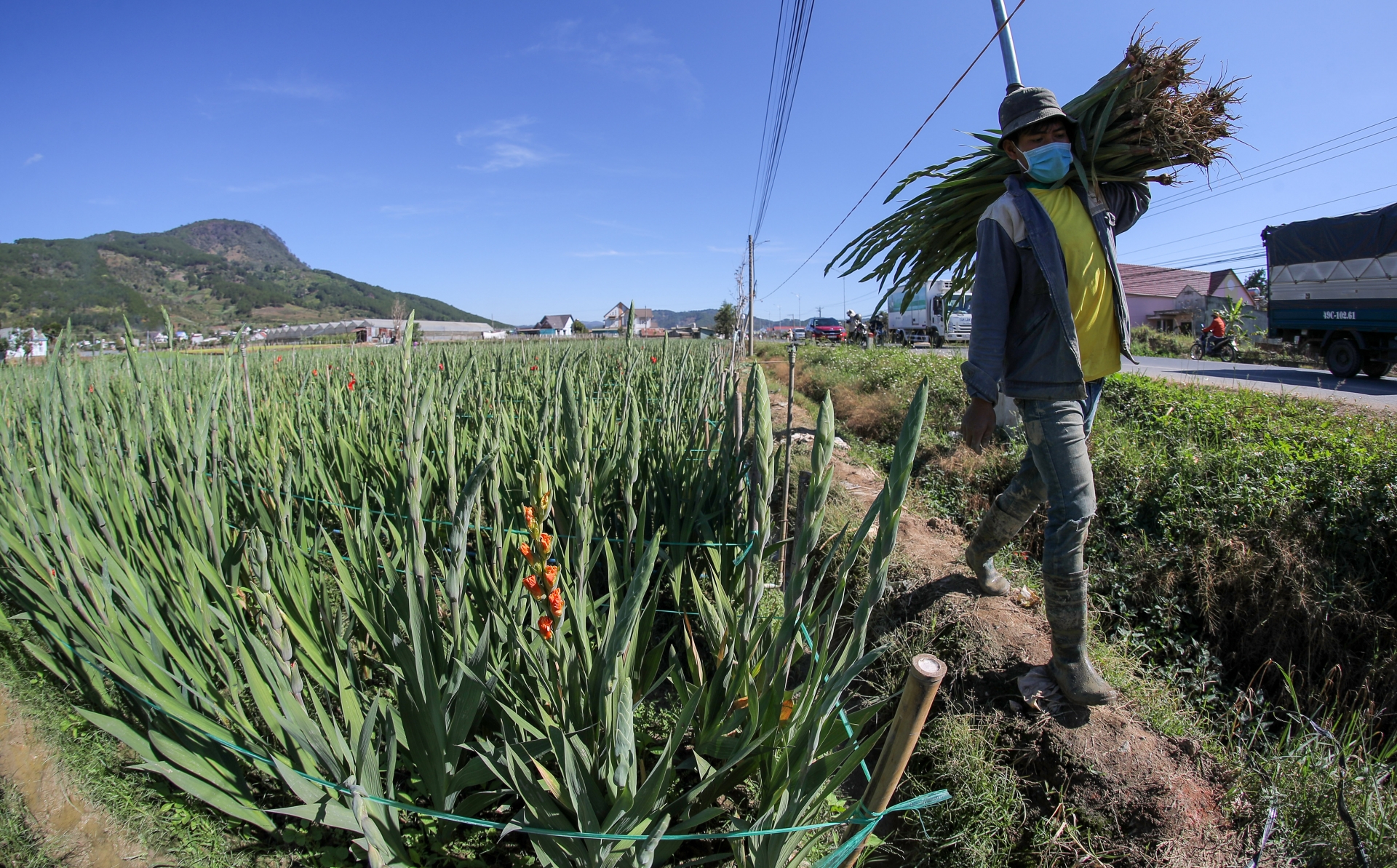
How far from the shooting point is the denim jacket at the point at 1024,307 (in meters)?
1.66

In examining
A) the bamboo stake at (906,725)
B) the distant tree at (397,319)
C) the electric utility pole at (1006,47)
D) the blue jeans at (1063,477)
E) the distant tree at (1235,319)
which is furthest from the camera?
the distant tree at (1235,319)

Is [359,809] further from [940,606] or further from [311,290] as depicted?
[311,290]

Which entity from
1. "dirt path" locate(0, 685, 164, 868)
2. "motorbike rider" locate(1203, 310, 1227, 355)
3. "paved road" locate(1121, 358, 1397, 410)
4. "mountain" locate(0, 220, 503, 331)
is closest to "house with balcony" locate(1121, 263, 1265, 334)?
"motorbike rider" locate(1203, 310, 1227, 355)

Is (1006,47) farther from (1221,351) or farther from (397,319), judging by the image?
(397,319)

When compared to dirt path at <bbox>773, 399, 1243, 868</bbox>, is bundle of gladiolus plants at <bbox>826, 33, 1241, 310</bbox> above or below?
above

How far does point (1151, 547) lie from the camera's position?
2641 millimetres

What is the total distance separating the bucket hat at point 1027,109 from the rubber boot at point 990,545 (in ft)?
3.90

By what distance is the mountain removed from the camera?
234ft

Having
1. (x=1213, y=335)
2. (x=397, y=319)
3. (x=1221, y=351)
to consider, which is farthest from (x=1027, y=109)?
(x=397, y=319)

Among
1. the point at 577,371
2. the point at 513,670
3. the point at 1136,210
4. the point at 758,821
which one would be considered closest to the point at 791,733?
the point at 758,821

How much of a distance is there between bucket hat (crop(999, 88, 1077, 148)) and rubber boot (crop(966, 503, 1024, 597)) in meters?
1.19

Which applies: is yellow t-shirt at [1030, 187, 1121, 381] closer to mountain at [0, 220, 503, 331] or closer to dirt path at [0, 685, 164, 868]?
dirt path at [0, 685, 164, 868]

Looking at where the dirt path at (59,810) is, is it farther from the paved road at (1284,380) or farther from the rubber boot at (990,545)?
the paved road at (1284,380)

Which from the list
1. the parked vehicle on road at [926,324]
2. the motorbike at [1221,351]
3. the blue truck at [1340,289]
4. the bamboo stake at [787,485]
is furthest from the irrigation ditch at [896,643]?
the parked vehicle on road at [926,324]
